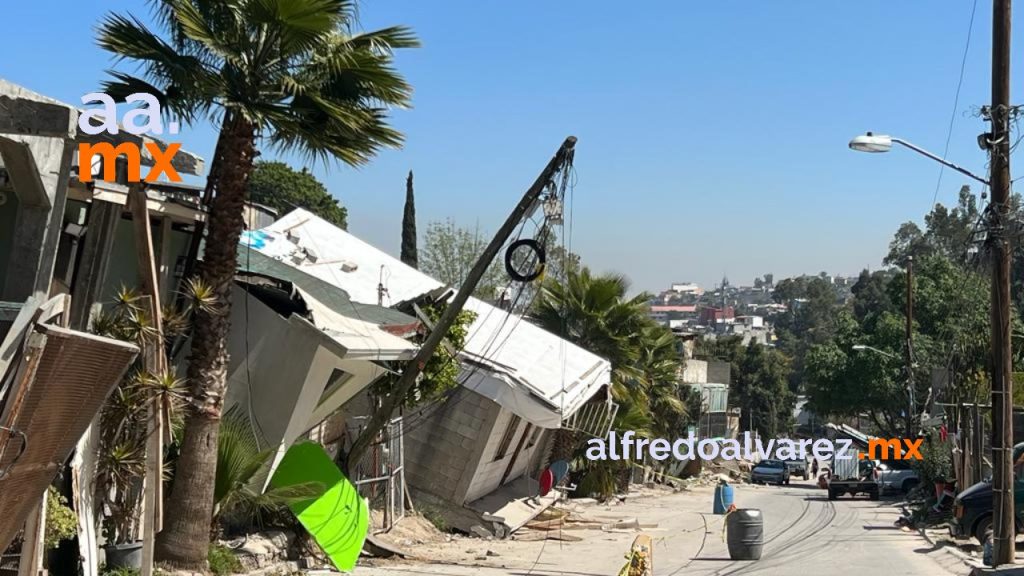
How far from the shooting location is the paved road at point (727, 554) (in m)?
18.3

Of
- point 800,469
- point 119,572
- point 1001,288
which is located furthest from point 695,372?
point 119,572

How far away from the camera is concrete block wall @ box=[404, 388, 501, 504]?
2386 cm

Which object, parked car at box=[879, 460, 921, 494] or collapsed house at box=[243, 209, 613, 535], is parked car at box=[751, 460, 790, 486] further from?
collapsed house at box=[243, 209, 613, 535]

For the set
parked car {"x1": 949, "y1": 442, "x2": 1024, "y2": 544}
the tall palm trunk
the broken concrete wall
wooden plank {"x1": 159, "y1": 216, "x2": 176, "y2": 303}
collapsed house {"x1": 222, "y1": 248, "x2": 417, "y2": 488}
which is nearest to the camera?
the broken concrete wall

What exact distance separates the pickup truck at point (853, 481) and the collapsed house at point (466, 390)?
18992mm

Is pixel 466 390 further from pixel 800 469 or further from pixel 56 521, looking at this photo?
pixel 800 469

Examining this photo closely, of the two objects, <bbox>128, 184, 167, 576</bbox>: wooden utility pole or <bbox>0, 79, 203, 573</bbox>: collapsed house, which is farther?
<bbox>128, 184, 167, 576</bbox>: wooden utility pole

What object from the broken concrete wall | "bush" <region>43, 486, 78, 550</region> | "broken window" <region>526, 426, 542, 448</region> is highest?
the broken concrete wall

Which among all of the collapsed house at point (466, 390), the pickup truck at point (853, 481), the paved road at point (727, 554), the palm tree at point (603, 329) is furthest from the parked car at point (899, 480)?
the collapsed house at point (466, 390)

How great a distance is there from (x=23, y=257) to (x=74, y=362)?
297 centimetres

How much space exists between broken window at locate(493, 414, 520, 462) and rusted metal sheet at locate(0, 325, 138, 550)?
1751 centimetres

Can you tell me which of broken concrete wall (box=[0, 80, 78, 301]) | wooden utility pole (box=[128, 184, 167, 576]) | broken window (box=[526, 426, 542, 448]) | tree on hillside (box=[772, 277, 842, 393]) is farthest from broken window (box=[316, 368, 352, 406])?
tree on hillside (box=[772, 277, 842, 393])

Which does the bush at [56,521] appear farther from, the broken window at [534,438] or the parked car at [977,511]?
the broken window at [534,438]

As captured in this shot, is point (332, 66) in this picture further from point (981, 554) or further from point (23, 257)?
point (981, 554)
